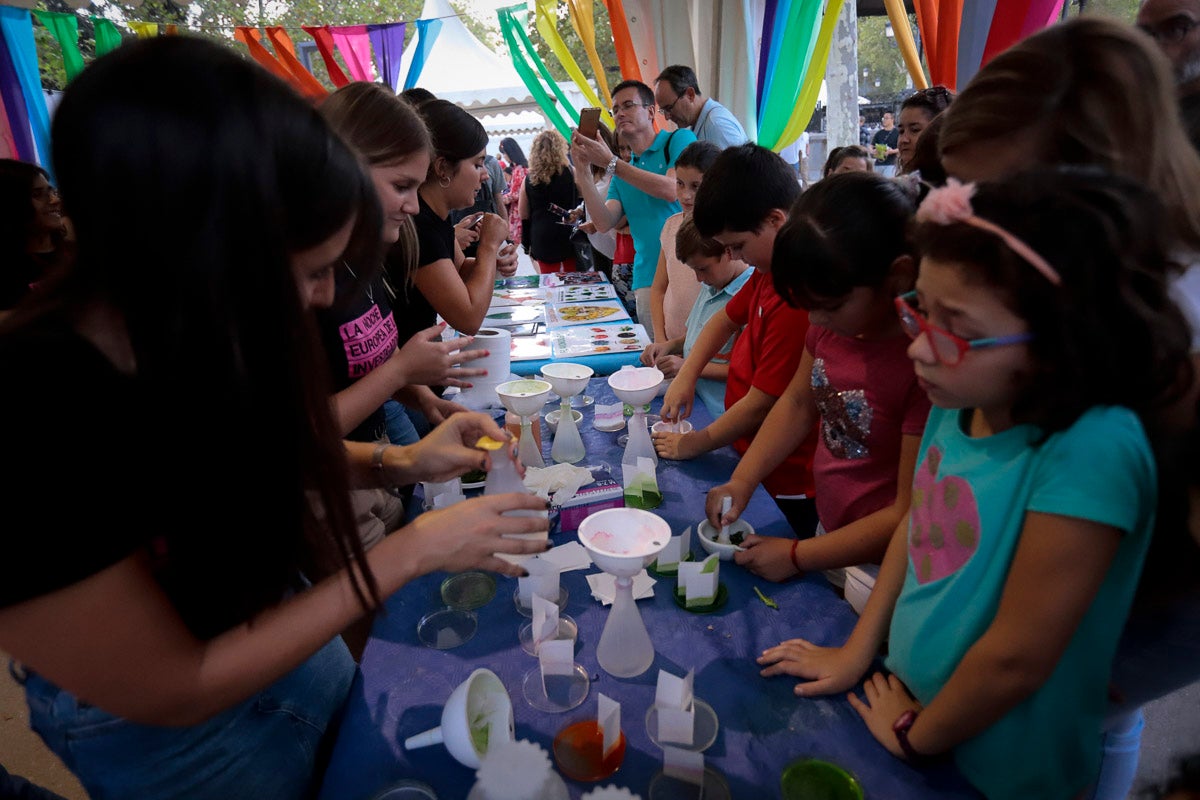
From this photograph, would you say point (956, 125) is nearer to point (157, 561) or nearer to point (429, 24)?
point (157, 561)

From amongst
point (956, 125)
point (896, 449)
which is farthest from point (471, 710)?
point (956, 125)

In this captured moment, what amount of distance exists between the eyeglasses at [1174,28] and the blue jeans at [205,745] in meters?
2.63

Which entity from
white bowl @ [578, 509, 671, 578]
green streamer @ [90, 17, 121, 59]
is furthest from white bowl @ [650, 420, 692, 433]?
green streamer @ [90, 17, 121, 59]

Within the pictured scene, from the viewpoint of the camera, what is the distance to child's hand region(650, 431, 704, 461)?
1.70 meters

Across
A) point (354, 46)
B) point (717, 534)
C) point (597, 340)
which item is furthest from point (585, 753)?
point (354, 46)

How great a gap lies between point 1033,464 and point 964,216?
0.33m

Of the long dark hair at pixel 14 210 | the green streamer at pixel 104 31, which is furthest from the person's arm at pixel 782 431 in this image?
the green streamer at pixel 104 31

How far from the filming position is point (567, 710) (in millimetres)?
969

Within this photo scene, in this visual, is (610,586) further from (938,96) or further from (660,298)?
(938,96)

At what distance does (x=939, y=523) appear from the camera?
954mm

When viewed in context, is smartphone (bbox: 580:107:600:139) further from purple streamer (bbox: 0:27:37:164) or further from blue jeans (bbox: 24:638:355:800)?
purple streamer (bbox: 0:27:37:164)

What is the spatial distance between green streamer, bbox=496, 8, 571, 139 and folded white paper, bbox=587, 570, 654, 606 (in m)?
5.55

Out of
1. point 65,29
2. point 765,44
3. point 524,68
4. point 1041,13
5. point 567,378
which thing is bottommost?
point 567,378

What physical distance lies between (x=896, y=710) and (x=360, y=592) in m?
0.80
